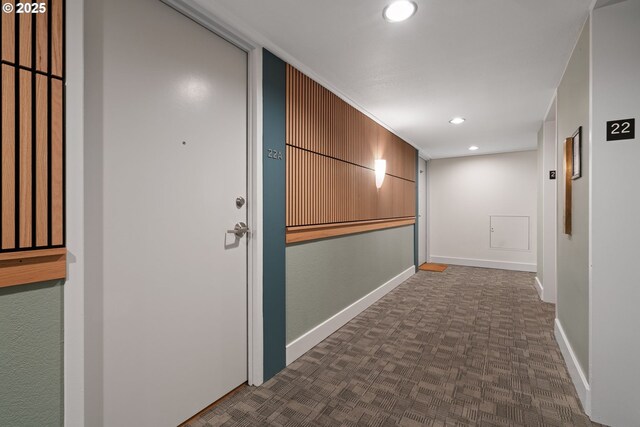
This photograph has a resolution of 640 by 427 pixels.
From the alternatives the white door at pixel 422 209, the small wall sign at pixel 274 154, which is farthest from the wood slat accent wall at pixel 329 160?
the white door at pixel 422 209

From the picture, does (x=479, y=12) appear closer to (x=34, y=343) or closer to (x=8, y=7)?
(x=8, y=7)

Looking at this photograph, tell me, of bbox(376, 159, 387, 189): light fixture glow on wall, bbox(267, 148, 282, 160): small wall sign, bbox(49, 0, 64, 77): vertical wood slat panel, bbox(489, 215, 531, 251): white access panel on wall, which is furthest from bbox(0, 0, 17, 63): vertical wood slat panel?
bbox(489, 215, 531, 251): white access panel on wall

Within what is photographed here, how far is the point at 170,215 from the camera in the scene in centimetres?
172

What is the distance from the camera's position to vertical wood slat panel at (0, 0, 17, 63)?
3.50 feet

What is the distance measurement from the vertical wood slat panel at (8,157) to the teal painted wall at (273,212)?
1.35 m

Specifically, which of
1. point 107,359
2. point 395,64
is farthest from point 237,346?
point 395,64

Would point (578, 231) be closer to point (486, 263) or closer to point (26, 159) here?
point (26, 159)

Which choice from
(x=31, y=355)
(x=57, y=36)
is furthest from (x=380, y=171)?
(x=31, y=355)

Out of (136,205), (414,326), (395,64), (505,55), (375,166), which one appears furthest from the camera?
(375,166)

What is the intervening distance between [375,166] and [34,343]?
369 centimetres

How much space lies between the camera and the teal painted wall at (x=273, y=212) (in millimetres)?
2283

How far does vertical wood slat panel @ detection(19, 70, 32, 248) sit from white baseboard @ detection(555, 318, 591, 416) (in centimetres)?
302

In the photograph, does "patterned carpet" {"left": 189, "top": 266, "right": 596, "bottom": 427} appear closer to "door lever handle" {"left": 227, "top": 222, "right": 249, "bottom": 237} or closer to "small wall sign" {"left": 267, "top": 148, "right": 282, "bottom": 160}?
"door lever handle" {"left": 227, "top": 222, "right": 249, "bottom": 237}

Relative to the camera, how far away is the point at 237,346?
2.15 meters
